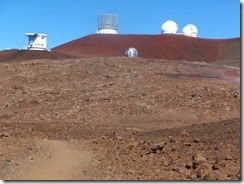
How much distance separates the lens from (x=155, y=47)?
39188 millimetres

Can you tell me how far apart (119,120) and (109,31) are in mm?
25419

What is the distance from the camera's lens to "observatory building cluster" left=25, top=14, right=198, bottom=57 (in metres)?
34.7

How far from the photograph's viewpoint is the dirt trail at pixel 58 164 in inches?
286

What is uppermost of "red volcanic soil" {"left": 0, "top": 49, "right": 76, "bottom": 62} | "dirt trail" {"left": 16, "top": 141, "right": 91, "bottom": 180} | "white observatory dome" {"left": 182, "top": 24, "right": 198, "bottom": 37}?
"white observatory dome" {"left": 182, "top": 24, "right": 198, "bottom": 37}

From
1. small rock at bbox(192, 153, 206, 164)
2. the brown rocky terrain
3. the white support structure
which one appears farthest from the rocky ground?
the brown rocky terrain

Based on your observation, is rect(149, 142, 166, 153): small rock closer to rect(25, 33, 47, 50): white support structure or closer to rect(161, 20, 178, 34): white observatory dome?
rect(25, 33, 47, 50): white support structure

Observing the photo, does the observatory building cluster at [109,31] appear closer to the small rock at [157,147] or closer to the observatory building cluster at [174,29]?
the observatory building cluster at [174,29]

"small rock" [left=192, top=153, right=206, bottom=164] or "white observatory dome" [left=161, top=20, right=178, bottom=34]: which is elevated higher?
"white observatory dome" [left=161, top=20, right=178, bottom=34]

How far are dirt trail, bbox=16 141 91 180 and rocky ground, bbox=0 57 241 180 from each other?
2 cm

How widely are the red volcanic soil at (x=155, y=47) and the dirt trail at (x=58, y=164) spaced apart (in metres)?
28.2

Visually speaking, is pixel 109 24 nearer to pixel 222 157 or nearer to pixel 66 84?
pixel 66 84

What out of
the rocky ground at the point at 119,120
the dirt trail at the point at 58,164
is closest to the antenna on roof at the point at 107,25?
the rocky ground at the point at 119,120

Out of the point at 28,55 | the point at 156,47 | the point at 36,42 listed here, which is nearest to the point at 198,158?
the point at 28,55

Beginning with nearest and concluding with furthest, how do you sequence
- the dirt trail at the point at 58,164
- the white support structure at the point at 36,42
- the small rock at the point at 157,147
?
the dirt trail at the point at 58,164, the small rock at the point at 157,147, the white support structure at the point at 36,42
